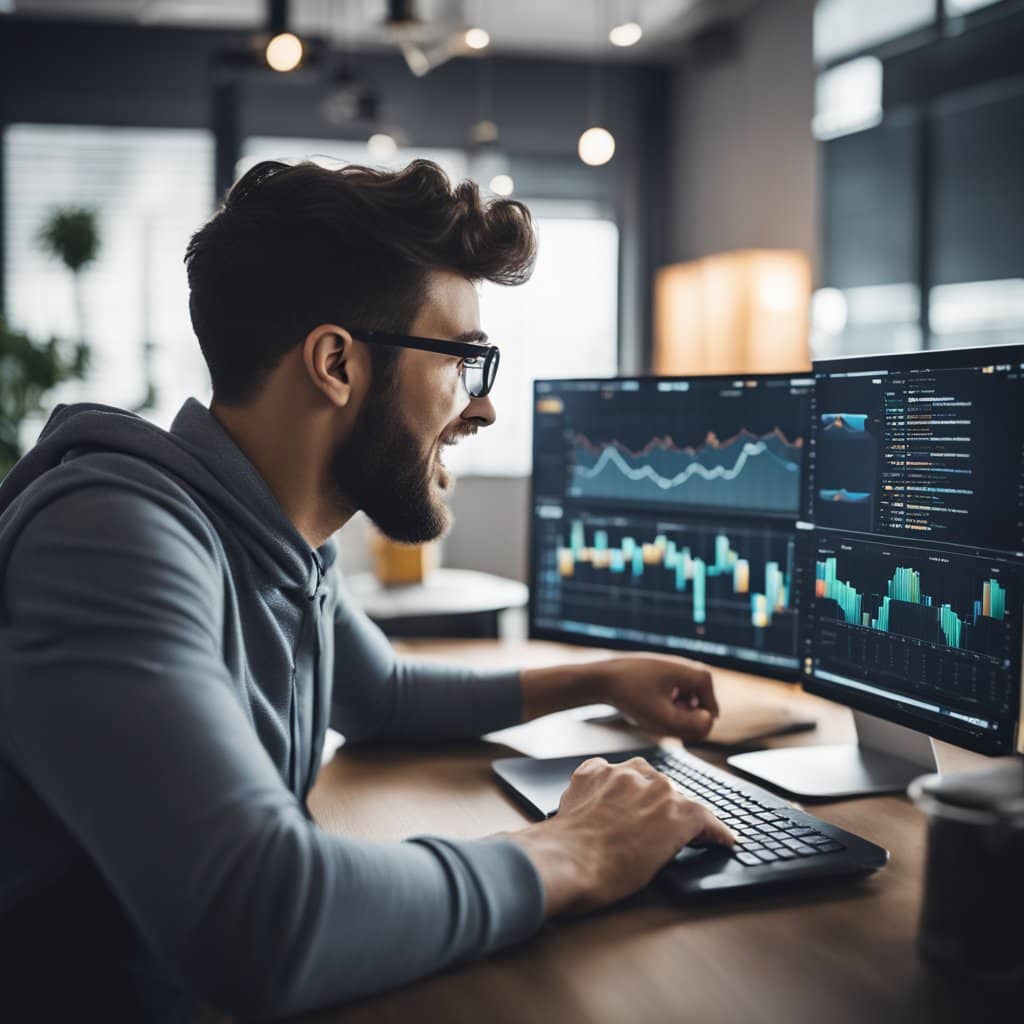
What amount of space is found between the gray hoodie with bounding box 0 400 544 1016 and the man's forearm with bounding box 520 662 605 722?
51cm

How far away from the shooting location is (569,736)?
1.45 meters

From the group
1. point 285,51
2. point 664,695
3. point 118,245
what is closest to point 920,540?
point 664,695

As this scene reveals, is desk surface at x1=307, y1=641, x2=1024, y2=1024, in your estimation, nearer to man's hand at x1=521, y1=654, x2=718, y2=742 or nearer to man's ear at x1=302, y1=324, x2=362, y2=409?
man's hand at x1=521, y1=654, x2=718, y2=742

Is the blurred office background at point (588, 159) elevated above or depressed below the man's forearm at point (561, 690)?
above

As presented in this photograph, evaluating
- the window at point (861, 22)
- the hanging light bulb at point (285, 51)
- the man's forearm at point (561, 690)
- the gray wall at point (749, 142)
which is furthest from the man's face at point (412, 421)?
the gray wall at point (749, 142)

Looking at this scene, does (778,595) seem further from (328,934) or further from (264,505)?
(328,934)

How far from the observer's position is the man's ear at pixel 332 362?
1132 millimetres

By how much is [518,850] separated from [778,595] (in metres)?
0.65

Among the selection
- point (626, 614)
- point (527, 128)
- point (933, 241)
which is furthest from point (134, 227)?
point (626, 614)

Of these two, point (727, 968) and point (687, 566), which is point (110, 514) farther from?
point (687, 566)

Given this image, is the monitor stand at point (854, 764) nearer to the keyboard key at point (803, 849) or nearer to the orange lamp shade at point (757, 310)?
the keyboard key at point (803, 849)

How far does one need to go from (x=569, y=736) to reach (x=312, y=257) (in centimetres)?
71

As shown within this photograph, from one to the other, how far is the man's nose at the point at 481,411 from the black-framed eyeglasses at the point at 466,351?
0.04 ft

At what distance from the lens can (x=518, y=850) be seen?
2.85ft
